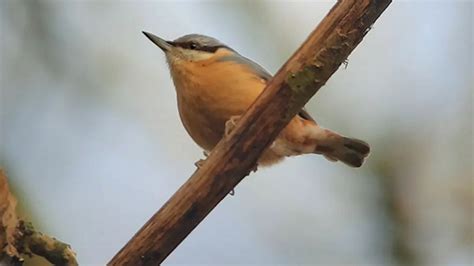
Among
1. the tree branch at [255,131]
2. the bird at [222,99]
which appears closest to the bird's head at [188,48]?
the bird at [222,99]

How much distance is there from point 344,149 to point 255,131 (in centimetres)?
55

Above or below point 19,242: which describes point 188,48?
above

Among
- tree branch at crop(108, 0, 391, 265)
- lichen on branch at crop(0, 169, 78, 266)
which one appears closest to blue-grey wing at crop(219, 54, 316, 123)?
tree branch at crop(108, 0, 391, 265)

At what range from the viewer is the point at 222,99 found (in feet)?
4.54

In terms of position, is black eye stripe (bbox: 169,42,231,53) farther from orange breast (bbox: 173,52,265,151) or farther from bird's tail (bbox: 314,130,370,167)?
bird's tail (bbox: 314,130,370,167)

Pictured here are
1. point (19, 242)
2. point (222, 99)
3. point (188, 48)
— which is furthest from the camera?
point (188, 48)

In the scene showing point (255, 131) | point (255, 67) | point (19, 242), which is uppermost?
point (255, 67)

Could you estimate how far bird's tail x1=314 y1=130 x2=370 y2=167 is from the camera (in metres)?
1.51

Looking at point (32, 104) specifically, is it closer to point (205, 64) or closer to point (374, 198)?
point (205, 64)

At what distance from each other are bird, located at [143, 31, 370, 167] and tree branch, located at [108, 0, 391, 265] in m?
0.32

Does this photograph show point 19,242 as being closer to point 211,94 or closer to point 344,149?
point 211,94

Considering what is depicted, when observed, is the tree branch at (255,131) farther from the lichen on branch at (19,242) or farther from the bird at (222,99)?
the bird at (222,99)

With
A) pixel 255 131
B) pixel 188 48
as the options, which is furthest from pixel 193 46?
pixel 255 131


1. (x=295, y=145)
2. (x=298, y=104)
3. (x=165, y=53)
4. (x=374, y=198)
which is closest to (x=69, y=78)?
(x=165, y=53)
